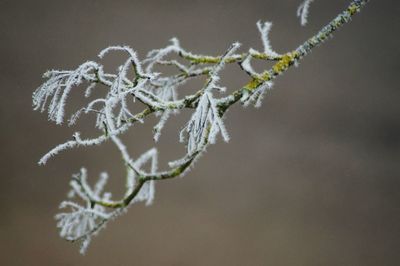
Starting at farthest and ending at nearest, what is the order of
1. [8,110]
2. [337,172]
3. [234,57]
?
1. [337,172]
2. [8,110]
3. [234,57]

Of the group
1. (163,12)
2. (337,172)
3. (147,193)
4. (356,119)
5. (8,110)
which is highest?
(163,12)

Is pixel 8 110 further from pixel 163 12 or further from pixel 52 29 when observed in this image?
pixel 163 12

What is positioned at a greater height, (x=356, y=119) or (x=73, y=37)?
(x=73, y=37)

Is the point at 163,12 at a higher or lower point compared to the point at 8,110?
higher

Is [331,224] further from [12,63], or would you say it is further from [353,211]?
[12,63]

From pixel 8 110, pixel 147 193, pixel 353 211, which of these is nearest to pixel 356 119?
pixel 353 211

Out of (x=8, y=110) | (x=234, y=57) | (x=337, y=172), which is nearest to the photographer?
(x=234, y=57)

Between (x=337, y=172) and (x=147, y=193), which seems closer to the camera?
(x=147, y=193)

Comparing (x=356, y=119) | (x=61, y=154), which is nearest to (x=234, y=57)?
(x=61, y=154)

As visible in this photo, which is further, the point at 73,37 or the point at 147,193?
the point at 73,37
